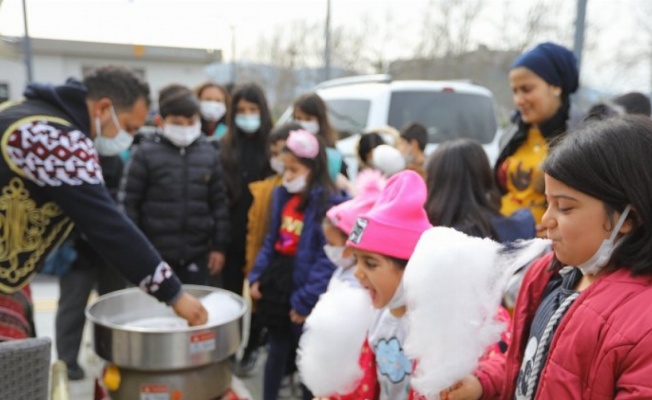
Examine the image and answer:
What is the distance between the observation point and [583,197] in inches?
41.3

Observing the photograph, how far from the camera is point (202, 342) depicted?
6.16ft

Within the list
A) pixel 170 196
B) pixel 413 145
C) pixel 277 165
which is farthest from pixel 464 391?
pixel 413 145

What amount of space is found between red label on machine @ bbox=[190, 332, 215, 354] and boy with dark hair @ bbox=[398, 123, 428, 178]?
6.98 feet

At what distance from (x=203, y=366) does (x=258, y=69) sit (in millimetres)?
23880

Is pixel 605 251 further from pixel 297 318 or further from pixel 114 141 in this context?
pixel 114 141

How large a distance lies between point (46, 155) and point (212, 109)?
2.19 meters

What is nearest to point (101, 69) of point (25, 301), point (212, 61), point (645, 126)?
point (25, 301)

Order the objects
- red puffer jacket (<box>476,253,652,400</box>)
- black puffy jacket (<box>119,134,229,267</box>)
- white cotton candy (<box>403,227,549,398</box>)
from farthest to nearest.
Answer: black puffy jacket (<box>119,134,229,267</box>) → white cotton candy (<box>403,227,549,398</box>) → red puffer jacket (<box>476,253,652,400</box>)

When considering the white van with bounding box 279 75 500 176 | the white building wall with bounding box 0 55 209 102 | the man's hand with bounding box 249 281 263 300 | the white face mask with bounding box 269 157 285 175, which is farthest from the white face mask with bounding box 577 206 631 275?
the white building wall with bounding box 0 55 209 102

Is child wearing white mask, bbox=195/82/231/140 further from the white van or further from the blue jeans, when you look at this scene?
the white van

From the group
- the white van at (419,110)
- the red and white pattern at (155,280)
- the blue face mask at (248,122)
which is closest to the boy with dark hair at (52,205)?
the red and white pattern at (155,280)

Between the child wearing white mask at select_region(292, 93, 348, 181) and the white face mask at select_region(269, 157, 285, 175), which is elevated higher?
the child wearing white mask at select_region(292, 93, 348, 181)

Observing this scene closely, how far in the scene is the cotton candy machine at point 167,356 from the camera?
183 centimetres

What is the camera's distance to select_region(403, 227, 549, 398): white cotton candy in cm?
120
